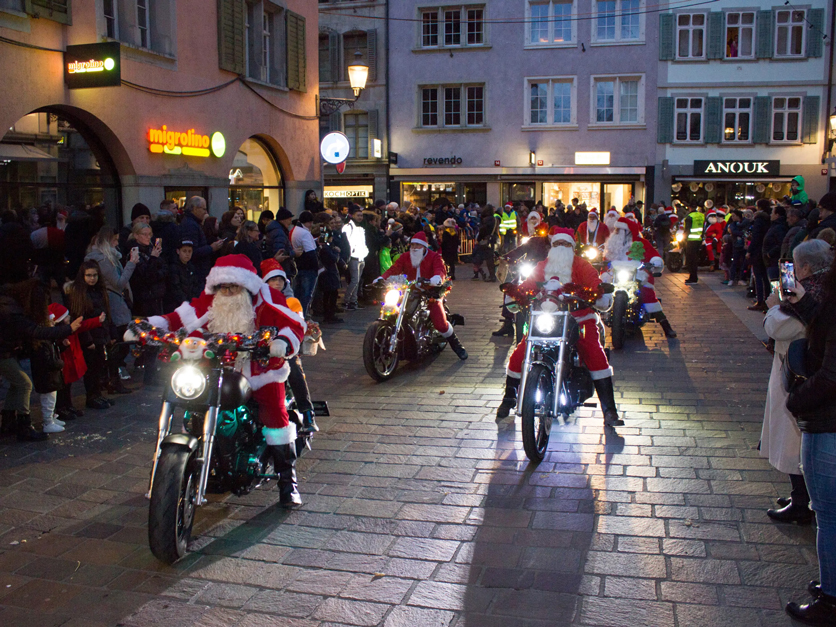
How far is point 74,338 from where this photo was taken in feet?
24.5

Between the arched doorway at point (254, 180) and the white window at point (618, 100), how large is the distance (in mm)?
17060

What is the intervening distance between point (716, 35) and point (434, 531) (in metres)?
30.9

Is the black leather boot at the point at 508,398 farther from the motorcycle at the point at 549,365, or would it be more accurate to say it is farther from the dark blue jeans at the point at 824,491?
the dark blue jeans at the point at 824,491

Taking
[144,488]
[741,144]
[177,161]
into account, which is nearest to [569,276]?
[144,488]

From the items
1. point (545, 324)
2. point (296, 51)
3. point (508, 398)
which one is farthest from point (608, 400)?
point (296, 51)

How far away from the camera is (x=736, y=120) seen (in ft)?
104

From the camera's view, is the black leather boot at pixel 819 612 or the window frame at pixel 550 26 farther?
the window frame at pixel 550 26

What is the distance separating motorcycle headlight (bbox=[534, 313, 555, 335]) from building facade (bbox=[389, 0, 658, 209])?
2590 centimetres

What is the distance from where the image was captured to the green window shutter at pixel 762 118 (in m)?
31.2

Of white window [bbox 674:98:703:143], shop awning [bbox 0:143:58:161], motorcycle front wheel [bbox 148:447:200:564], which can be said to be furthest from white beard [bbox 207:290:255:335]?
white window [bbox 674:98:703:143]

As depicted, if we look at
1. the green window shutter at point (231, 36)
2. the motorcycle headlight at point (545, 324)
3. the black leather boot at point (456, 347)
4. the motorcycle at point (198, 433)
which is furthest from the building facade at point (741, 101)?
the motorcycle at point (198, 433)

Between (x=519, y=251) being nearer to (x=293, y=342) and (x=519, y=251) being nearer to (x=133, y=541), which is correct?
(x=293, y=342)

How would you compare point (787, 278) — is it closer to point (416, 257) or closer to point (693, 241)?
point (416, 257)

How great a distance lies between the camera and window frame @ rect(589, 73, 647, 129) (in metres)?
32.0
